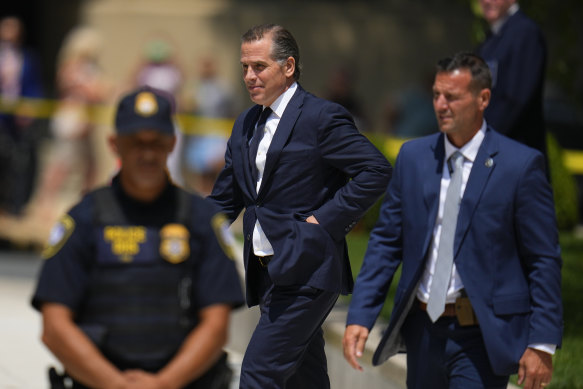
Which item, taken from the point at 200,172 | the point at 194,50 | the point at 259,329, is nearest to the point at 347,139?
the point at 259,329

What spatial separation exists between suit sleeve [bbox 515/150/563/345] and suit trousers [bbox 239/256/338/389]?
0.86 m

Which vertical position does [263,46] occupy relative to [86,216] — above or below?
above

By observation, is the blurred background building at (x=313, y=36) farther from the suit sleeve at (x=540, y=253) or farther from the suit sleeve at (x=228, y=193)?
the suit sleeve at (x=540, y=253)

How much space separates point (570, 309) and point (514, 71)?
2.21m

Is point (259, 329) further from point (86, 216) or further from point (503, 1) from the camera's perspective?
point (503, 1)

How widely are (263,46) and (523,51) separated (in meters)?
1.98

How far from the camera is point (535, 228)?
4535 mm

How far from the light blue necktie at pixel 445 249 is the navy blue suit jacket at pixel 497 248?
0.04 metres

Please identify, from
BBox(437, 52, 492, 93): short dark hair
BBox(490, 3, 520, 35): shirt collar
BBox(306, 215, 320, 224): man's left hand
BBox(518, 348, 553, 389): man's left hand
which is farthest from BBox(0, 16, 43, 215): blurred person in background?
BBox(518, 348, 553, 389): man's left hand

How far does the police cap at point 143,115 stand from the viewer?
3.61m

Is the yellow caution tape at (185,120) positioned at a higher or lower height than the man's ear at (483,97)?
lower

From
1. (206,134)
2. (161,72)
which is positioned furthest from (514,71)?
(206,134)

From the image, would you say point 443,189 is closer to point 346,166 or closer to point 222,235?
point 346,166

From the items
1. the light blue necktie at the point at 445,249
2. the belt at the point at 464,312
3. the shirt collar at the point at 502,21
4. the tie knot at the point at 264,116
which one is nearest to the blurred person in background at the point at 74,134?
the shirt collar at the point at 502,21
